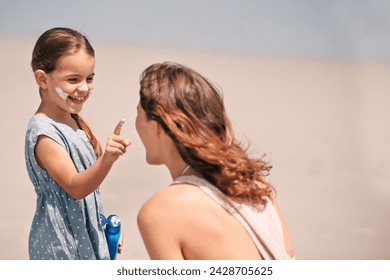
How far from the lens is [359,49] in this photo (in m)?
13.8

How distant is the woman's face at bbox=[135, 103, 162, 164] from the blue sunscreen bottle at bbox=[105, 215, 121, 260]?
707mm

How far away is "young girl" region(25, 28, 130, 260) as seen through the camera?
221 centimetres

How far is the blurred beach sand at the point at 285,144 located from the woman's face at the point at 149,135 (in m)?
0.51

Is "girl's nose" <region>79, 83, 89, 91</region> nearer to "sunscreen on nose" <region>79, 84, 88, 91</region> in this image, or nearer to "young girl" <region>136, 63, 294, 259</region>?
"sunscreen on nose" <region>79, 84, 88, 91</region>

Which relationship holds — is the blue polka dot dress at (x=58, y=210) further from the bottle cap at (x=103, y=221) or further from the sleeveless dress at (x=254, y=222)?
the sleeveless dress at (x=254, y=222)

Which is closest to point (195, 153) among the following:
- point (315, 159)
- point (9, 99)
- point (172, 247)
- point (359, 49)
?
point (172, 247)

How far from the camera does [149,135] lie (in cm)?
174

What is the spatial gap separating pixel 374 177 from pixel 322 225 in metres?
1.09

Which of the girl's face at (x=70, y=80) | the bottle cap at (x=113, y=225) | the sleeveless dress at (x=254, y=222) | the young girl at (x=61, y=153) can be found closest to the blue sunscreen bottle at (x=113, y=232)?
the bottle cap at (x=113, y=225)

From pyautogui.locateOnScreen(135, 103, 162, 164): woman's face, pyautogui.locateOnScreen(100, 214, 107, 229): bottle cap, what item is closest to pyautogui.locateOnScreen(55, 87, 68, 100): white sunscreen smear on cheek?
Result: pyautogui.locateOnScreen(100, 214, 107, 229): bottle cap

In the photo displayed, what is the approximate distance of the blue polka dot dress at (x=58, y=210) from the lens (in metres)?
2.21
